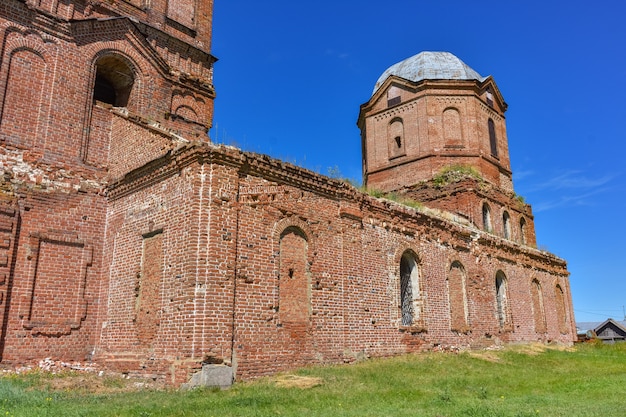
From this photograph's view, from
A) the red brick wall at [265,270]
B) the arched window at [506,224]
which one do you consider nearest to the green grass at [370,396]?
the red brick wall at [265,270]

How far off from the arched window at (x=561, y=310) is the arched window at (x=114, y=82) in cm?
2095

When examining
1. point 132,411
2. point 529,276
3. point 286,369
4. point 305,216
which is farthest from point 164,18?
point 529,276

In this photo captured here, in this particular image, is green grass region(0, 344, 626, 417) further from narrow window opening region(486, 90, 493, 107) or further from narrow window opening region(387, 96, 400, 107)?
narrow window opening region(486, 90, 493, 107)

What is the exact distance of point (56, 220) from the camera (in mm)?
12094

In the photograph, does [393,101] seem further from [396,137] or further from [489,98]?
[489,98]

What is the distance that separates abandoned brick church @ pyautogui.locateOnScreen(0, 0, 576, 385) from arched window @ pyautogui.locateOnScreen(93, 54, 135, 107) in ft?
0.22

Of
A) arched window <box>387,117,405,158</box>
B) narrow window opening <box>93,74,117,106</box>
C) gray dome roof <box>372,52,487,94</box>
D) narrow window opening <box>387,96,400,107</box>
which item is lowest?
narrow window opening <box>93,74,117,106</box>

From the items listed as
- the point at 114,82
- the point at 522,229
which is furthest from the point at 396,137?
the point at 114,82

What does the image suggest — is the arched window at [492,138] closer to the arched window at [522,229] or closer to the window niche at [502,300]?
the arched window at [522,229]

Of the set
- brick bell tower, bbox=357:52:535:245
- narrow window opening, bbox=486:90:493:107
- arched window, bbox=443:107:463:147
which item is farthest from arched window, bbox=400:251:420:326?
narrow window opening, bbox=486:90:493:107

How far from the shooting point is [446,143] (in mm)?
24094

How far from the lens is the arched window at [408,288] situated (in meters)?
15.0

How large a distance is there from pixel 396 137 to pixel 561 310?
38.0ft

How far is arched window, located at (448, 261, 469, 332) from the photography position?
1633 cm
